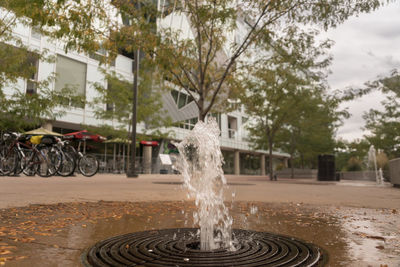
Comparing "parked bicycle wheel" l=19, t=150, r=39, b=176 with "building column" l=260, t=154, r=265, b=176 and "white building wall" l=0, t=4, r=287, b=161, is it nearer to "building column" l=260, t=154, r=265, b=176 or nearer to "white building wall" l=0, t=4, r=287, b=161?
"white building wall" l=0, t=4, r=287, b=161

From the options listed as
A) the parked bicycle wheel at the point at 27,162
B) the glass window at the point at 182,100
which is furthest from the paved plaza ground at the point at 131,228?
the glass window at the point at 182,100

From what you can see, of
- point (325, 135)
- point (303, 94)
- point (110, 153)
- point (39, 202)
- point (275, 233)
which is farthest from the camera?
point (110, 153)

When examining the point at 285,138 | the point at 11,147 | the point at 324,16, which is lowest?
the point at 11,147

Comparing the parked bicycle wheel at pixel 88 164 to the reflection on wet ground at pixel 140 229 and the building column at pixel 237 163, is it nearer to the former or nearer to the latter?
the reflection on wet ground at pixel 140 229

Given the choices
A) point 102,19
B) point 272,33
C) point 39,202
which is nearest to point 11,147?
point 102,19

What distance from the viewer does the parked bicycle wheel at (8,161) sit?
35.1 ft

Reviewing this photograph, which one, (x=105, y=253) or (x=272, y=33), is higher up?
(x=272, y=33)

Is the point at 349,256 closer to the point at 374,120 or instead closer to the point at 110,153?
the point at 374,120

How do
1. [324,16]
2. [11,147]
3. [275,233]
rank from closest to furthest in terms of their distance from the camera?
1. [275,233]
2. [324,16]
3. [11,147]

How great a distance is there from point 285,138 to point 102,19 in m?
19.4

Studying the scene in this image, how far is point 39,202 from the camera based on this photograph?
4.60 meters

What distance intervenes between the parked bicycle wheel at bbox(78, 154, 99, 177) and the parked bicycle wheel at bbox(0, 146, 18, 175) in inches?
87.1

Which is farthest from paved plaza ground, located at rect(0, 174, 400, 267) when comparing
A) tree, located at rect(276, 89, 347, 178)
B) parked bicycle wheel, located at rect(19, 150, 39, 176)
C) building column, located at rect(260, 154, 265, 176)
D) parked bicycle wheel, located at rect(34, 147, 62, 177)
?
building column, located at rect(260, 154, 265, 176)

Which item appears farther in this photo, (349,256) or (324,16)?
(324,16)
